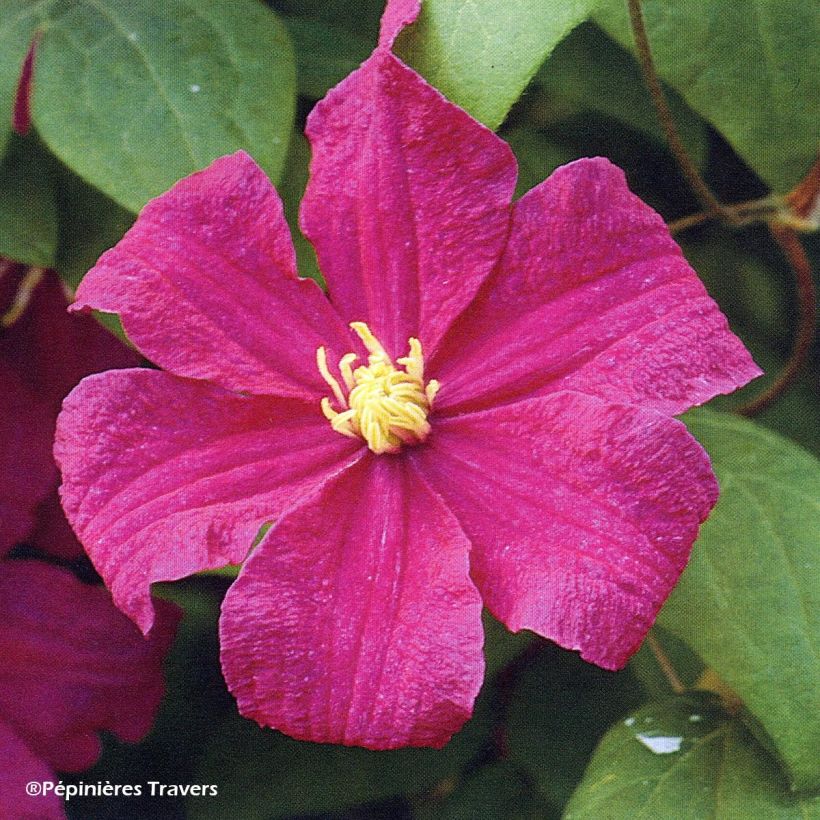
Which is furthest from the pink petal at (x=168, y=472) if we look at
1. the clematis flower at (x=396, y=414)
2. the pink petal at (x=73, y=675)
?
A: the pink petal at (x=73, y=675)

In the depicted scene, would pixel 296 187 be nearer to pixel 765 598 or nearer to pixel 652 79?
pixel 652 79

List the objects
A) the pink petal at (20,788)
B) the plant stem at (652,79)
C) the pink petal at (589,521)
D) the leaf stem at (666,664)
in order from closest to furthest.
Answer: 1. the pink petal at (589,521)
2. the plant stem at (652,79)
3. the pink petal at (20,788)
4. the leaf stem at (666,664)

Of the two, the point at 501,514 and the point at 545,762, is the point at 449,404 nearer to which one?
the point at 501,514

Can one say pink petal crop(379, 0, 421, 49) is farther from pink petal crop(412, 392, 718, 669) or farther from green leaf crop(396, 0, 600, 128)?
pink petal crop(412, 392, 718, 669)

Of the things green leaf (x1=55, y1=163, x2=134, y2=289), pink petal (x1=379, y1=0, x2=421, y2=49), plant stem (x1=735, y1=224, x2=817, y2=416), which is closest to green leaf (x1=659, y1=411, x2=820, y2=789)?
plant stem (x1=735, y1=224, x2=817, y2=416)

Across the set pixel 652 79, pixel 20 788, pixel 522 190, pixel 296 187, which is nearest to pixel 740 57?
pixel 652 79

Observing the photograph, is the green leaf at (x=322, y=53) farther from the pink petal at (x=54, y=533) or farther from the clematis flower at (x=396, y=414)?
the pink petal at (x=54, y=533)

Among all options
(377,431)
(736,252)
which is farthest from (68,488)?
(736,252)
